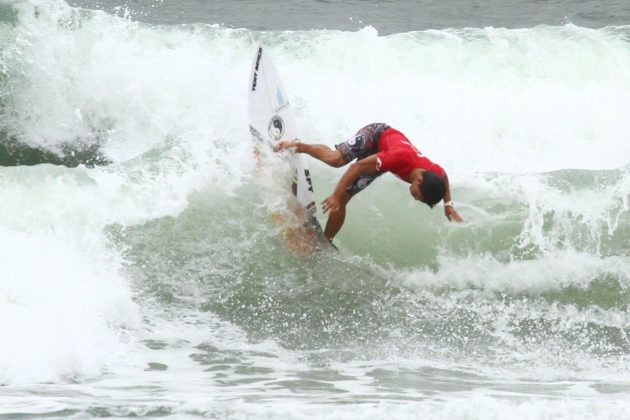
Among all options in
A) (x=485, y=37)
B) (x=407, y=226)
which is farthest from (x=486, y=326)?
(x=485, y=37)

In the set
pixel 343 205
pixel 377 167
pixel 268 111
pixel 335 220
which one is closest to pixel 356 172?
pixel 377 167

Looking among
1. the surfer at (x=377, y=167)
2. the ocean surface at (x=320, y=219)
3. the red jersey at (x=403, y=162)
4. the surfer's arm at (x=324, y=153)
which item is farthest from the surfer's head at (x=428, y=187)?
the ocean surface at (x=320, y=219)

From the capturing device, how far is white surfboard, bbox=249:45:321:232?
8.08 meters

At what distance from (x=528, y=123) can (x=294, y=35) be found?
302cm

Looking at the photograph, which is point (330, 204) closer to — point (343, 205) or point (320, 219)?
point (343, 205)

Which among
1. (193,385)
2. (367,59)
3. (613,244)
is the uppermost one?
(367,59)

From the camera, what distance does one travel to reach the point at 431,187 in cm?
686

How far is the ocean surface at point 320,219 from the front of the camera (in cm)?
570

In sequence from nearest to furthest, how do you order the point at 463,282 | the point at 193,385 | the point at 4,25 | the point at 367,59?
the point at 193,385 < the point at 463,282 < the point at 4,25 < the point at 367,59

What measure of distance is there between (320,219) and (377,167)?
3.93ft

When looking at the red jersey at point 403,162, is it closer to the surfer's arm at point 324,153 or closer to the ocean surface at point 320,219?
the surfer's arm at point 324,153

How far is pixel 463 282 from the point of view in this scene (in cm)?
770

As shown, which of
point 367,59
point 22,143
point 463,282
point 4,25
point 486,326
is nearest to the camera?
point 486,326

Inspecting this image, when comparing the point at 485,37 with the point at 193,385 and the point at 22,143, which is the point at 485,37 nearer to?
the point at 22,143
